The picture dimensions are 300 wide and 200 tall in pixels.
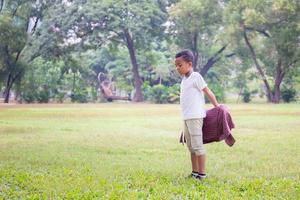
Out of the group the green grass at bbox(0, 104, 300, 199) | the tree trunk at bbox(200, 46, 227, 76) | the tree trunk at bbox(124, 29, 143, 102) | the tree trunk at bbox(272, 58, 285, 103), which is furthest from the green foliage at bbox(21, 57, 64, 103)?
the green grass at bbox(0, 104, 300, 199)

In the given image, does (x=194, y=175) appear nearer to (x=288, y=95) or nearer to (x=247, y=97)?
(x=288, y=95)

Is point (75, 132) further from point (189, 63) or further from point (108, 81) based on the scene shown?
point (108, 81)

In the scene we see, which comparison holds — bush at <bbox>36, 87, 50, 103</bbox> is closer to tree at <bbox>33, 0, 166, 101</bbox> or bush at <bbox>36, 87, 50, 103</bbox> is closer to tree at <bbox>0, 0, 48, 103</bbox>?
tree at <bbox>0, 0, 48, 103</bbox>

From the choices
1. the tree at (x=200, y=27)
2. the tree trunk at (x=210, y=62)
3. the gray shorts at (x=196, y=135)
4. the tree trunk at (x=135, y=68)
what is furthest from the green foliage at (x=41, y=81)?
the gray shorts at (x=196, y=135)

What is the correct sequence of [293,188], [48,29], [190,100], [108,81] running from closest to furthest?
1. [293,188]
2. [190,100]
3. [48,29]
4. [108,81]

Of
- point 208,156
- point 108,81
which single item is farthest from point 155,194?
point 108,81

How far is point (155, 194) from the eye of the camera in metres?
4.06

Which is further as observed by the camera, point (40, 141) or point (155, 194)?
point (40, 141)

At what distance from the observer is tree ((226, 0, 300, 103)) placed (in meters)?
25.5

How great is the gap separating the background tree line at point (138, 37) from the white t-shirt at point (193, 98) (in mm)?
20924

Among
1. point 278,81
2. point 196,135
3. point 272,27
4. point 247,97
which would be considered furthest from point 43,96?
point 196,135

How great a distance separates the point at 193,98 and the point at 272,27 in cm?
2380

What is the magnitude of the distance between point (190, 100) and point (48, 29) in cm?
2389

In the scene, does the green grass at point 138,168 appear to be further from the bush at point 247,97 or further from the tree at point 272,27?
the bush at point 247,97
